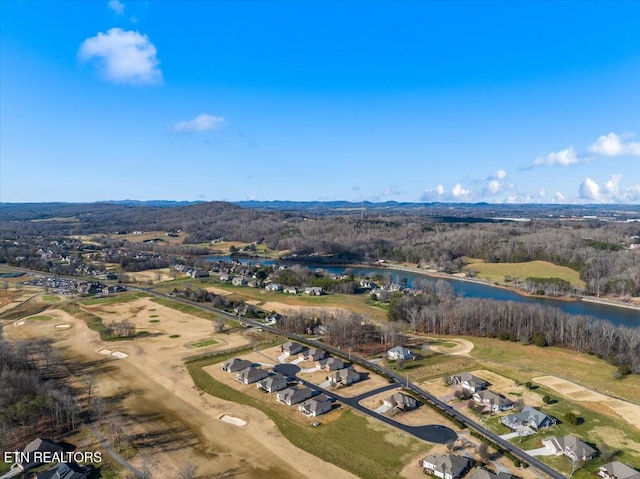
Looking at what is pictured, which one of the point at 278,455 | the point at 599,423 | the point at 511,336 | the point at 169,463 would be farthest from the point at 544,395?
the point at 169,463

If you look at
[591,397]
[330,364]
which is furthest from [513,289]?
[330,364]

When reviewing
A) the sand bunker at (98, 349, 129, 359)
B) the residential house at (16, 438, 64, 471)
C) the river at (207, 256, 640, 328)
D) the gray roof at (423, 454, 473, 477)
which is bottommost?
the river at (207, 256, 640, 328)

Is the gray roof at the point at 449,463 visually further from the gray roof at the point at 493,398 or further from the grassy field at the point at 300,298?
the grassy field at the point at 300,298

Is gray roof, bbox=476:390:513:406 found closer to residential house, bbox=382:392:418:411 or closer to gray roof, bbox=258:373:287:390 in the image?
residential house, bbox=382:392:418:411

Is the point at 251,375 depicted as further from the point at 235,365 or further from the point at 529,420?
the point at 529,420

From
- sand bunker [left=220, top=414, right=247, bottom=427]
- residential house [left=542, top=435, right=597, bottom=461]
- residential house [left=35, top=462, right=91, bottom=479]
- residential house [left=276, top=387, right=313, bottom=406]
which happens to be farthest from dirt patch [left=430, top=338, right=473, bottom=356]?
residential house [left=35, top=462, right=91, bottom=479]

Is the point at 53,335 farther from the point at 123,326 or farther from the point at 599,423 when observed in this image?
the point at 599,423
